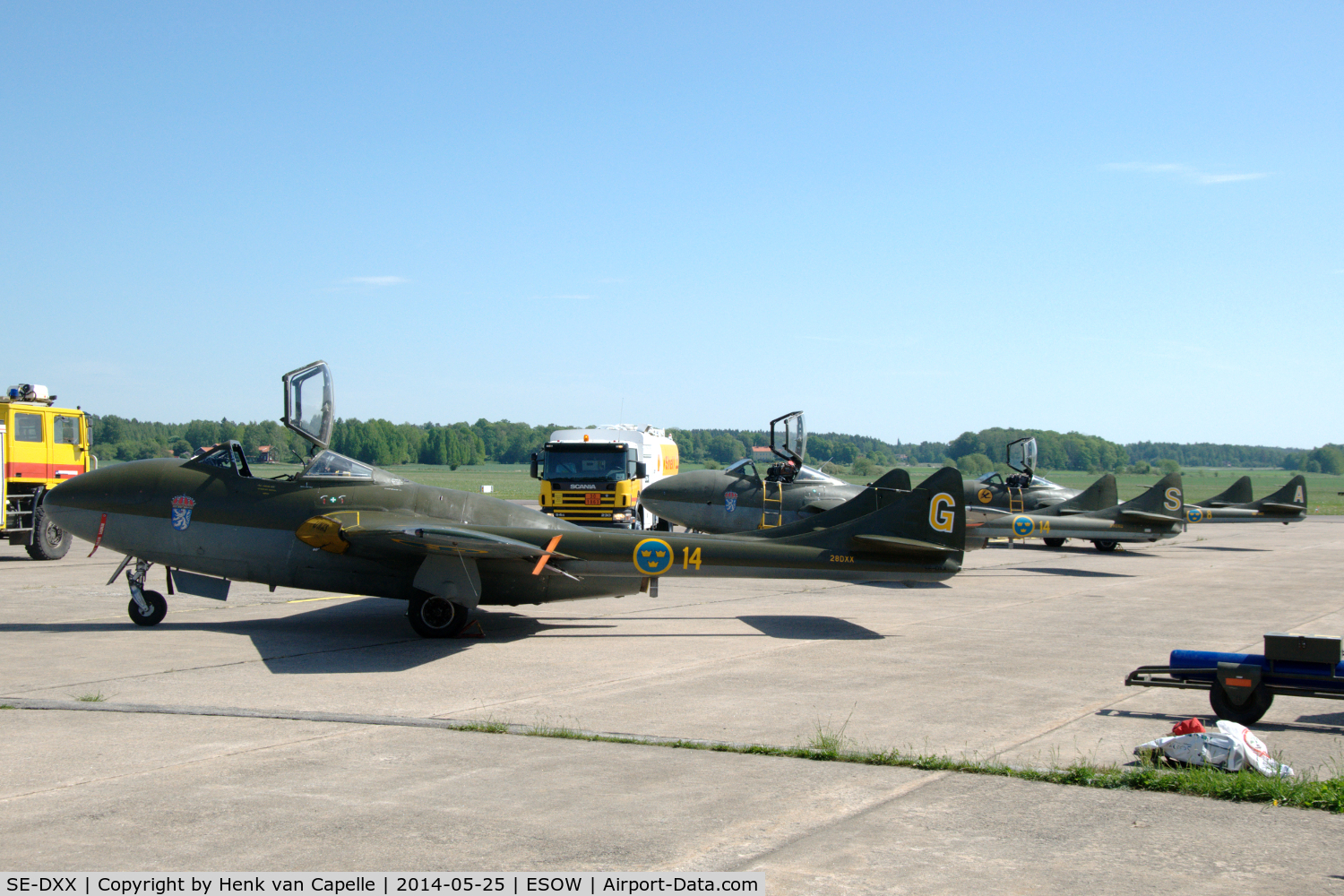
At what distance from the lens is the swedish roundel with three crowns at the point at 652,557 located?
39.2 feet

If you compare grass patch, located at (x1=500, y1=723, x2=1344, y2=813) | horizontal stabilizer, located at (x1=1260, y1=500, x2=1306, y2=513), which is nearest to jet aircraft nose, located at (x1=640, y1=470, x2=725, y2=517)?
grass patch, located at (x1=500, y1=723, x2=1344, y2=813)

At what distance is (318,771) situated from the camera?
6211mm

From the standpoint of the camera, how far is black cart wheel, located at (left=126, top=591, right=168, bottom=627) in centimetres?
1236

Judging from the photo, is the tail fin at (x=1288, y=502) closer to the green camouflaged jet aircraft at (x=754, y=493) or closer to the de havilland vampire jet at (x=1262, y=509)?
the de havilland vampire jet at (x=1262, y=509)

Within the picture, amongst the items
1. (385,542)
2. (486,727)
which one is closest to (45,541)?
(385,542)

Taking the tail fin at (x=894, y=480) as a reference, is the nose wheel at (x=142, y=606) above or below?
below

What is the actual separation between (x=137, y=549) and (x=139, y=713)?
546 cm

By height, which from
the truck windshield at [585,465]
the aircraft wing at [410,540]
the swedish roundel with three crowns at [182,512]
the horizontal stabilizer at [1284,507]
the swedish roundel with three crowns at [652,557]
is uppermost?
the truck windshield at [585,465]

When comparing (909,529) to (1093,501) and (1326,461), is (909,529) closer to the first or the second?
(1093,501)

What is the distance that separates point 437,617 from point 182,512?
3.65 meters

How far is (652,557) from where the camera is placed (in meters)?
12.0

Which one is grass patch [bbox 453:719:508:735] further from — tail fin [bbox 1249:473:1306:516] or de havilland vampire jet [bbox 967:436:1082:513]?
tail fin [bbox 1249:473:1306:516]

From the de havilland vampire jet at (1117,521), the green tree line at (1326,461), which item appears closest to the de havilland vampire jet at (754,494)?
the de havilland vampire jet at (1117,521)

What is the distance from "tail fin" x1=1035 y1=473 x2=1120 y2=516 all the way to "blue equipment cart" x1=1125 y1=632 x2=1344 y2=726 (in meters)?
18.8
